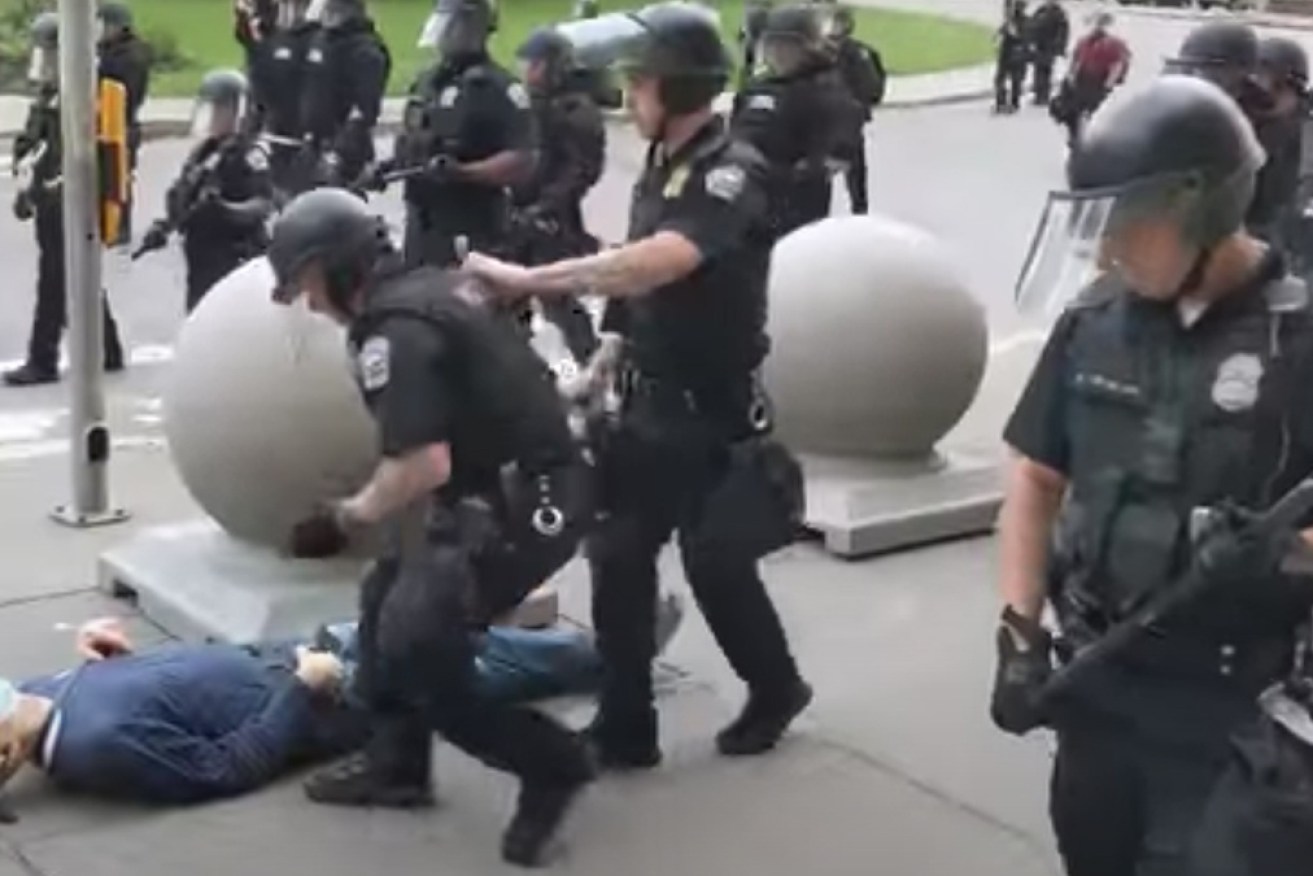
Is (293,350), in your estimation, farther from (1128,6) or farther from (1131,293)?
(1128,6)

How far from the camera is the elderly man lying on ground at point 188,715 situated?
5988 millimetres

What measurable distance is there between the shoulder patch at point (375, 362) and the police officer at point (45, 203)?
6412 mm

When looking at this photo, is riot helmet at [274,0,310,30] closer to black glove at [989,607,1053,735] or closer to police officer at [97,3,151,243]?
police officer at [97,3,151,243]

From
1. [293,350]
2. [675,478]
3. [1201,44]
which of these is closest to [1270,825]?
[675,478]

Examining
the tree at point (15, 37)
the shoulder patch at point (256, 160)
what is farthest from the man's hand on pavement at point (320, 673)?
the tree at point (15, 37)

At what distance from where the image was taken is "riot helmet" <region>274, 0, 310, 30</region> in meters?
Answer: 15.6

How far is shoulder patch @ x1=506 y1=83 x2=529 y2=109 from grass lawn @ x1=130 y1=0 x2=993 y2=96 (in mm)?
17651

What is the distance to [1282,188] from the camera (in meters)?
8.10

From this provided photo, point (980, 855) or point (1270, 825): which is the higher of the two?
point (1270, 825)

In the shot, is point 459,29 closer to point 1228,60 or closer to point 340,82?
point 1228,60

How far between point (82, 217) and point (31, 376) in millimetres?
3205

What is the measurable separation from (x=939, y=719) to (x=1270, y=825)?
3182mm

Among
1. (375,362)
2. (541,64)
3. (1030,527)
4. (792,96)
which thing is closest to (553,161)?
(541,64)

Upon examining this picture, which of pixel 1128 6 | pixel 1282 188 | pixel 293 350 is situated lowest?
pixel 1128 6
